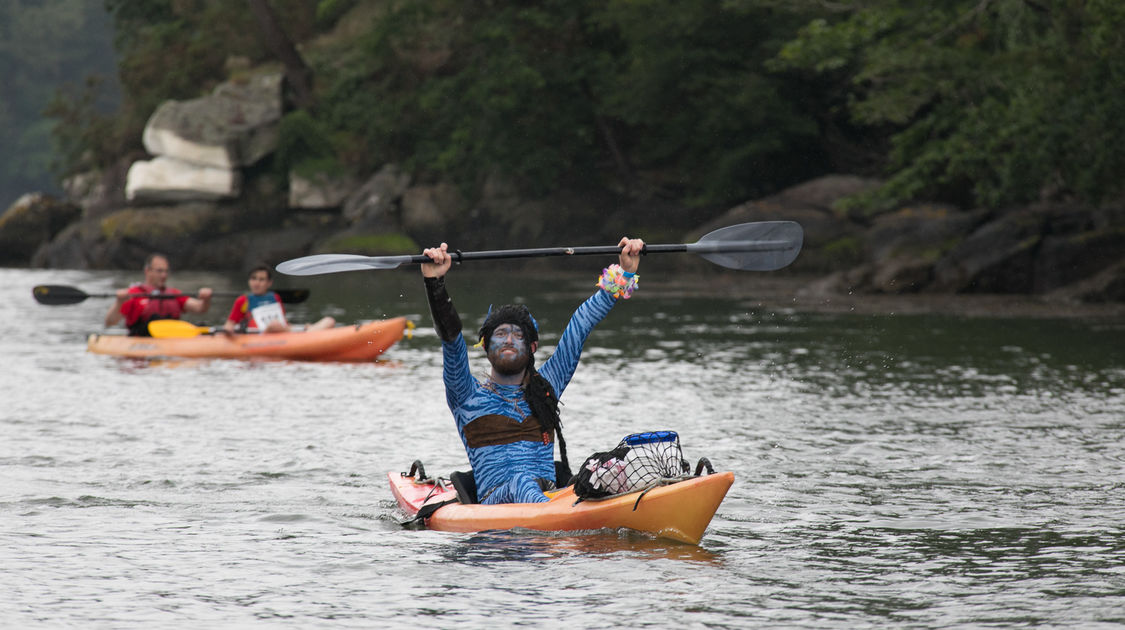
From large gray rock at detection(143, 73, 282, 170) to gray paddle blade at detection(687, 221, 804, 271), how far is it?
121 feet

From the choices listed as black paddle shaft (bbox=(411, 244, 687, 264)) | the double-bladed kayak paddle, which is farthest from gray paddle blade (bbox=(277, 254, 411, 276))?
black paddle shaft (bbox=(411, 244, 687, 264))

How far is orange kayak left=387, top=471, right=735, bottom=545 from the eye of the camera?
6113 mm

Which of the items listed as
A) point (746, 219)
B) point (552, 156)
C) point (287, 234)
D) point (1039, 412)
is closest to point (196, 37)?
point (287, 234)

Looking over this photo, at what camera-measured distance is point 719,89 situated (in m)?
33.0

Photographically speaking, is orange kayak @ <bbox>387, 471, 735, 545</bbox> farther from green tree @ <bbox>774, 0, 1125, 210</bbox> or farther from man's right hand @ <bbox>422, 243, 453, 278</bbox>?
green tree @ <bbox>774, 0, 1125, 210</bbox>

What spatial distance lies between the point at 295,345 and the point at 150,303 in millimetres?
2187

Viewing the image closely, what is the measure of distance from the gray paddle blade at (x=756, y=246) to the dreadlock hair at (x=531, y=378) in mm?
1369

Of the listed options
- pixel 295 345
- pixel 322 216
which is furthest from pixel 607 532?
pixel 322 216

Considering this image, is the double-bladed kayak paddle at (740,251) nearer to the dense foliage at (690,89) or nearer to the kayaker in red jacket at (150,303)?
the kayaker in red jacket at (150,303)

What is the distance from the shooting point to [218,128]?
4259 centimetres

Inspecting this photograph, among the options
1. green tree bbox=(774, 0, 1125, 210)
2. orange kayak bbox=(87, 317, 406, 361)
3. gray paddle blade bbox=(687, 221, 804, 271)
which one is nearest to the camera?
gray paddle blade bbox=(687, 221, 804, 271)

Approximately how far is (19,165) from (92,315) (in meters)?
78.4

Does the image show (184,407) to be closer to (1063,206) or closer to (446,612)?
(446,612)

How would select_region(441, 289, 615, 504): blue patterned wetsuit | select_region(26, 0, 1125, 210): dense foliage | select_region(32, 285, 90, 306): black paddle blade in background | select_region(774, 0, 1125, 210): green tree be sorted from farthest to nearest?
select_region(26, 0, 1125, 210): dense foliage
select_region(774, 0, 1125, 210): green tree
select_region(32, 285, 90, 306): black paddle blade in background
select_region(441, 289, 615, 504): blue patterned wetsuit
